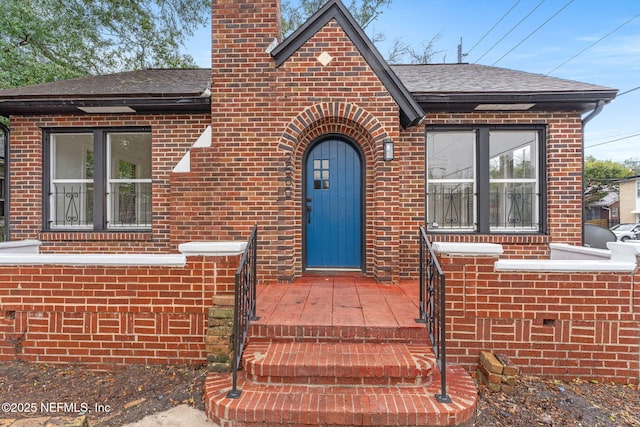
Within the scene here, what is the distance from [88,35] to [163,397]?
12.3 metres

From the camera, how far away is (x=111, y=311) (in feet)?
10.5

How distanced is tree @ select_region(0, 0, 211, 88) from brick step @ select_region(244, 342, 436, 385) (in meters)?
10.2

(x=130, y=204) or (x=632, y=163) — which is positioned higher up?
(x=632, y=163)

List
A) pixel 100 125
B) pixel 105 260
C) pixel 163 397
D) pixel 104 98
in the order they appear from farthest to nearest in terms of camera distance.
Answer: pixel 100 125
pixel 104 98
pixel 105 260
pixel 163 397

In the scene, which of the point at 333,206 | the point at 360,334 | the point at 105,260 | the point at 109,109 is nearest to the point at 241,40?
the point at 109,109

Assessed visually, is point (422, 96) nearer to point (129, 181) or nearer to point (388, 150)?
point (388, 150)

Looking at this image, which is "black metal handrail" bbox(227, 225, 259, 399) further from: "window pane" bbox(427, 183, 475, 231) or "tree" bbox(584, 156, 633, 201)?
"tree" bbox(584, 156, 633, 201)

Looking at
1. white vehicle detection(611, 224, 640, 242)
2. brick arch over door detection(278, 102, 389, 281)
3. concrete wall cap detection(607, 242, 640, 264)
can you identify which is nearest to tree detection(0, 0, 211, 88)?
brick arch over door detection(278, 102, 389, 281)

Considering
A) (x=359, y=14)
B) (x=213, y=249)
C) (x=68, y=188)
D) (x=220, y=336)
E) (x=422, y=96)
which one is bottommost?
(x=220, y=336)

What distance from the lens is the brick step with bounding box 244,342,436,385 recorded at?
2.49m

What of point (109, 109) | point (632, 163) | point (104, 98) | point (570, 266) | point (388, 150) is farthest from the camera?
point (632, 163)

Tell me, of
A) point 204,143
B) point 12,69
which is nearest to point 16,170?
point 204,143

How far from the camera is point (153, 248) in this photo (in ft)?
17.1

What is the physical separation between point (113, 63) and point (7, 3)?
9.41 ft
